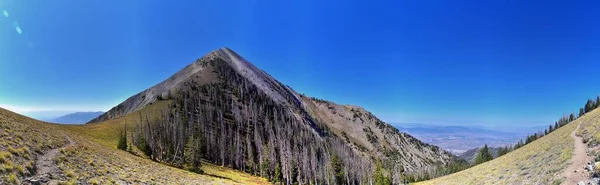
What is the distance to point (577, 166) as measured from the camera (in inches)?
966

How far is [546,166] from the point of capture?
96.3 feet

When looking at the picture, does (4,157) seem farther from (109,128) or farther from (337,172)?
(337,172)

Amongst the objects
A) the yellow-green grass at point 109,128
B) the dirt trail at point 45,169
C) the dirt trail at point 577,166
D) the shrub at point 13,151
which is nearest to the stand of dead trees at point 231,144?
the yellow-green grass at point 109,128

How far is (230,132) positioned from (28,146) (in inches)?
3779

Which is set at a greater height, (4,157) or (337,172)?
(4,157)

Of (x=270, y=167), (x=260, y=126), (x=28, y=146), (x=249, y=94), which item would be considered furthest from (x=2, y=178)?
(x=249, y=94)

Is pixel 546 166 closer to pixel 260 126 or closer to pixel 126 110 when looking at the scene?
pixel 260 126

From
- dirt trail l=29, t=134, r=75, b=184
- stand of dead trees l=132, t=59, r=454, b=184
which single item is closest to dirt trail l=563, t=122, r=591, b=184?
dirt trail l=29, t=134, r=75, b=184

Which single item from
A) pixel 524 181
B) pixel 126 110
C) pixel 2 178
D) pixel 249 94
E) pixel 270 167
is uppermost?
pixel 249 94

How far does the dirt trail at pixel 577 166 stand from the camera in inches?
852

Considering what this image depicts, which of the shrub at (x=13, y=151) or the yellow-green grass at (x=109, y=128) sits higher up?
the yellow-green grass at (x=109, y=128)

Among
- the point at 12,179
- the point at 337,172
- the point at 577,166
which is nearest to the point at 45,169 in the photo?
the point at 12,179

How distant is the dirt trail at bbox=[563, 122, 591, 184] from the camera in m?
21.6

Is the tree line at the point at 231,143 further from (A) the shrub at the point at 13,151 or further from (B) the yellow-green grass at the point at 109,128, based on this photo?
(A) the shrub at the point at 13,151
